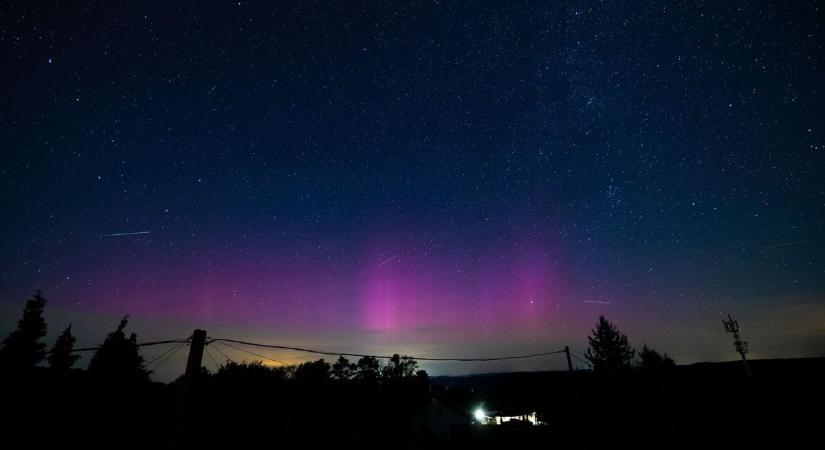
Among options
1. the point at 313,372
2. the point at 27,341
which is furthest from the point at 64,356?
the point at 313,372

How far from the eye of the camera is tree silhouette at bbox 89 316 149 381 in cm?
2534

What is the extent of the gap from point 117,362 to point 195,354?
22.2m

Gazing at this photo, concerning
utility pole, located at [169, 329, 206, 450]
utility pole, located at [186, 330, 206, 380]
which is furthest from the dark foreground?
utility pole, located at [186, 330, 206, 380]

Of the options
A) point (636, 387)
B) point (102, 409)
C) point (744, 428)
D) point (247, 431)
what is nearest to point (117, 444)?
point (102, 409)

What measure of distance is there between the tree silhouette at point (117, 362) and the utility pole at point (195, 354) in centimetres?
1960

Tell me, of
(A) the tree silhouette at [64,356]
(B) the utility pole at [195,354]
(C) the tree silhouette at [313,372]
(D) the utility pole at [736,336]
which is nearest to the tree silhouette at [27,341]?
(A) the tree silhouette at [64,356]

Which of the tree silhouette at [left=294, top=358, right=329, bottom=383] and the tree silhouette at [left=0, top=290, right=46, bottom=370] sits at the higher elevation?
the tree silhouette at [left=0, top=290, right=46, bottom=370]

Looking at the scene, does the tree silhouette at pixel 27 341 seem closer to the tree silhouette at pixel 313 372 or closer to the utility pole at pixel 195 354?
the tree silhouette at pixel 313 372

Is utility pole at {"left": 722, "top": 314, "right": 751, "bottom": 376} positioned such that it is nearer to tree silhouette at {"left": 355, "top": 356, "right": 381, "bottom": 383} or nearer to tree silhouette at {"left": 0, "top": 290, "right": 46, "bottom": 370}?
tree silhouette at {"left": 355, "top": 356, "right": 381, "bottom": 383}

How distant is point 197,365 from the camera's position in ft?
34.0

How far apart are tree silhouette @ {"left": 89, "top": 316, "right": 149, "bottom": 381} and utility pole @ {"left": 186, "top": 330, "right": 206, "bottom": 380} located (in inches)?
771

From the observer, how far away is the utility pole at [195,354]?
10219 mm

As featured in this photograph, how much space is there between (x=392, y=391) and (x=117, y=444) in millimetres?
29417

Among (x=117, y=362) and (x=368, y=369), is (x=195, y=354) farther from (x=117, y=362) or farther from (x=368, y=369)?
(x=368, y=369)
